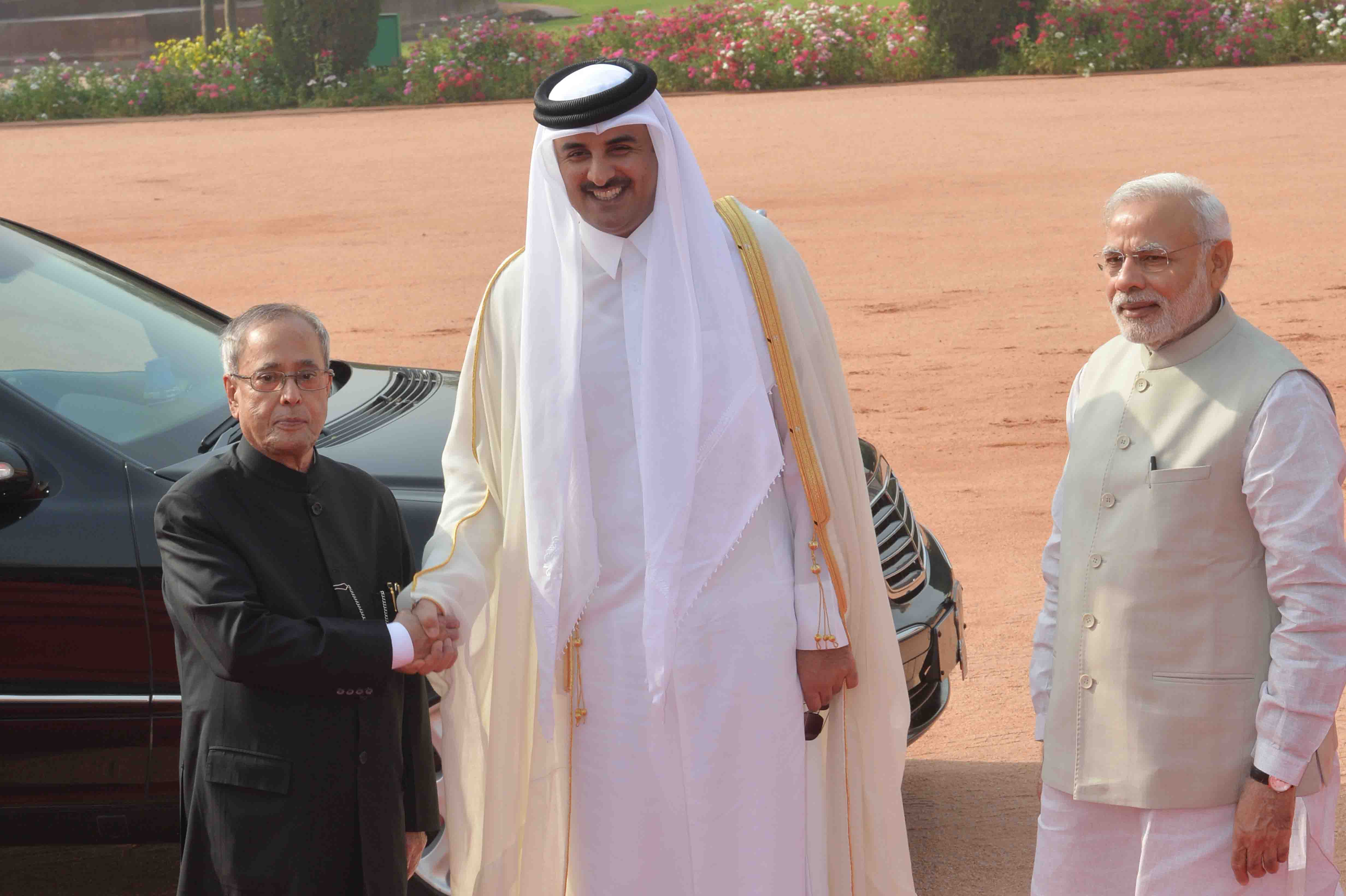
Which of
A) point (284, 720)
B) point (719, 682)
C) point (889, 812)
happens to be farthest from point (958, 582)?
point (284, 720)

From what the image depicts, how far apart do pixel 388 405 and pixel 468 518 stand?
1.44 metres

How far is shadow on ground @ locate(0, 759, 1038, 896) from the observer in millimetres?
3838

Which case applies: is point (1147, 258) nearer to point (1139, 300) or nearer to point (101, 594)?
point (1139, 300)

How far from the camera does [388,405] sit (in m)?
4.22

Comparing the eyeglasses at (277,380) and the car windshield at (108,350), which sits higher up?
the eyeglasses at (277,380)

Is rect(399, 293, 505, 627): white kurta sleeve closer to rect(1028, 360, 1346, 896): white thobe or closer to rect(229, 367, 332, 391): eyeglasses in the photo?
rect(229, 367, 332, 391): eyeglasses

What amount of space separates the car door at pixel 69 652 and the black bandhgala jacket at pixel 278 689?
85cm

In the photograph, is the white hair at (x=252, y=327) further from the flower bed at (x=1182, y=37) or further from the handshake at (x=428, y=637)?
the flower bed at (x=1182, y=37)

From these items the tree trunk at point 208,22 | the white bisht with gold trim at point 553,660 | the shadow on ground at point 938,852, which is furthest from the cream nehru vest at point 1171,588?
the tree trunk at point 208,22

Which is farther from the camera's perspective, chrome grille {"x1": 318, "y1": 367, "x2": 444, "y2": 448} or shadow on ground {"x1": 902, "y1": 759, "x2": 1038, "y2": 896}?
chrome grille {"x1": 318, "y1": 367, "x2": 444, "y2": 448}

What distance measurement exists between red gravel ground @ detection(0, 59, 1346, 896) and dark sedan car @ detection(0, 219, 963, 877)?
756 mm

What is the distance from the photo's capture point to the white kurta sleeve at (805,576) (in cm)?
280

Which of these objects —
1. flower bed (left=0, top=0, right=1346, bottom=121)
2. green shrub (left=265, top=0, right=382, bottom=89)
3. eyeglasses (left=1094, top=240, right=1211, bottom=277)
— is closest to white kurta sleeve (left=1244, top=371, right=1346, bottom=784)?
eyeglasses (left=1094, top=240, right=1211, bottom=277)

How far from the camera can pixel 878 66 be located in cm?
2508
